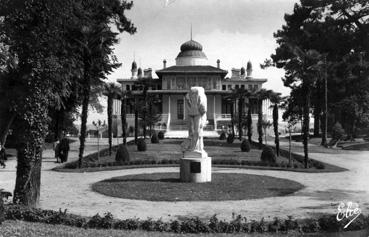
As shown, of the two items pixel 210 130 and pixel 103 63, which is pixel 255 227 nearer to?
pixel 103 63

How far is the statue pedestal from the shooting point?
53.0 ft

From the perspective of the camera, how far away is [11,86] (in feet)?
37.5

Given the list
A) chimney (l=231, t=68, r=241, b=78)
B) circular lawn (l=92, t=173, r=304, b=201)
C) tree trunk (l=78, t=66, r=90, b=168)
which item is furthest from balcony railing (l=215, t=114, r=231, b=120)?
circular lawn (l=92, t=173, r=304, b=201)

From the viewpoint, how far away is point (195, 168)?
16156mm

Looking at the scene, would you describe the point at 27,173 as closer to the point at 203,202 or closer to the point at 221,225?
the point at 203,202

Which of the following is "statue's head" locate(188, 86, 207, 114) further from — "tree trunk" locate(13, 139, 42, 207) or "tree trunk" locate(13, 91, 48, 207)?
"tree trunk" locate(13, 139, 42, 207)

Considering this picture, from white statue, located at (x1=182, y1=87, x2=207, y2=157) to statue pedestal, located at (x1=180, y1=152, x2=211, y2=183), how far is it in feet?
0.56

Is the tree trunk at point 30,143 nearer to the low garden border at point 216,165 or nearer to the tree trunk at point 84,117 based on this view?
the low garden border at point 216,165

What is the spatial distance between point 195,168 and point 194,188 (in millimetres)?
1352

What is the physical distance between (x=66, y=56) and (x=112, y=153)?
21.1 meters

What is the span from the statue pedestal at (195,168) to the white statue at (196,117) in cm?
17

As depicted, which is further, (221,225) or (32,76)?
(32,76)

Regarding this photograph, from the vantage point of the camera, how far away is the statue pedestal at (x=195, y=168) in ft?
53.0

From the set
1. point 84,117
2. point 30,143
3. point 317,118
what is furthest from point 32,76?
point 317,118
